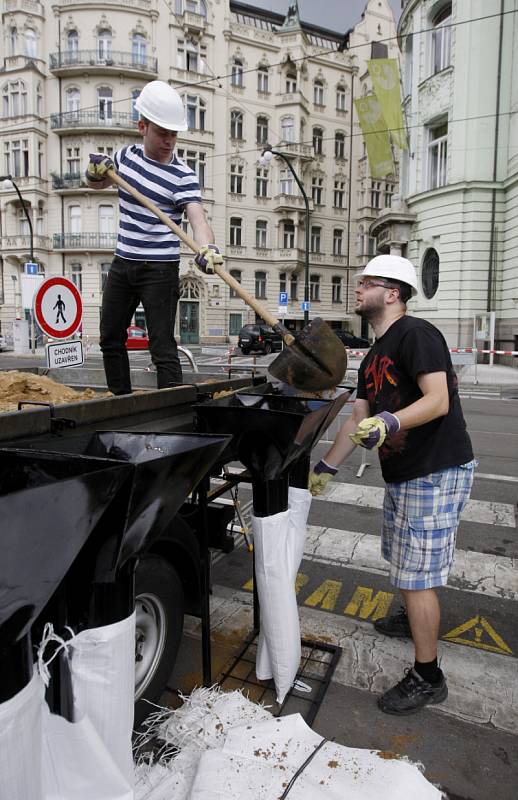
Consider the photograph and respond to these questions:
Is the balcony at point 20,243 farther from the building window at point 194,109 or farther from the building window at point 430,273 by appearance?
the building window at point 430,273

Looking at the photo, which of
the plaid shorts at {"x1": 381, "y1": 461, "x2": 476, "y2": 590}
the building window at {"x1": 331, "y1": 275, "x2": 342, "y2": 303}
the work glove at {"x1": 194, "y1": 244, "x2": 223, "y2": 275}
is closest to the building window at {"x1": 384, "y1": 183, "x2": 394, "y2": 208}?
the building window at {"x1": 331, "y1": 275, "x2": 342, "y2": 303}

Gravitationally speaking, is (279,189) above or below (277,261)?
above

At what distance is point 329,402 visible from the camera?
261cm

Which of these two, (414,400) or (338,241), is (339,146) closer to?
(338,241)

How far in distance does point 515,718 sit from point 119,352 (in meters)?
2.97

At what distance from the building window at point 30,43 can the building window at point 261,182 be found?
16.8 meters

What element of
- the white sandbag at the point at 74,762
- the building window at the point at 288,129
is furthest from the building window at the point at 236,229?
the white sandbag at the point at 74,762

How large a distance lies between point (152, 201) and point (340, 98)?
4823 centimetres

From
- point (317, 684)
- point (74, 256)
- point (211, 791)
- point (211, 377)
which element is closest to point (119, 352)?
point (211, 377)

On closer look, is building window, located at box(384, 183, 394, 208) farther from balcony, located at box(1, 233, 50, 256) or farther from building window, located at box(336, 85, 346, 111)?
balcony, located at box(1, 233, 50, 256)

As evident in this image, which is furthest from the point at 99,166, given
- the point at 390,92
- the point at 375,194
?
the point at 375,194

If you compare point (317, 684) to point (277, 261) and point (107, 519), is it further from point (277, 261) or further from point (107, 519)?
point (277, 261)

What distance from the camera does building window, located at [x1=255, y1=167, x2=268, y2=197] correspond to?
42.0 meters

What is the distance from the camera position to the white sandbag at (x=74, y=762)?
→ 56.1 inches
